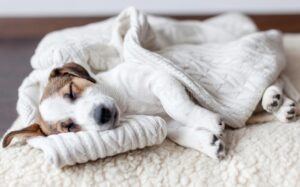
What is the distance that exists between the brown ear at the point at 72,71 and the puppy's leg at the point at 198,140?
0.31 m

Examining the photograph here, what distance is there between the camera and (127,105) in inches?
57.4

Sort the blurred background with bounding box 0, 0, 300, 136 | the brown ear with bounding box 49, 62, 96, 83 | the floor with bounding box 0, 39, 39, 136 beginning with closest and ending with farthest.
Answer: the brown ear with bounding box 49, 62, 96, 83 → the floor with bounding box 0, 39, 39, 136 → the blurred background with bounding box 0, 0, 300, 136

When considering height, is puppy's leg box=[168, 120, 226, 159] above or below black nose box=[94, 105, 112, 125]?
below

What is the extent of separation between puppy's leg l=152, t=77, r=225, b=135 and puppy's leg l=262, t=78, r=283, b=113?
219 mm

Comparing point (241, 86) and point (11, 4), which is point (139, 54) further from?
point (11, 4)

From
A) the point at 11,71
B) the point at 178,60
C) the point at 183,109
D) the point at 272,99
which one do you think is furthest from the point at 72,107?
the point at 11,71

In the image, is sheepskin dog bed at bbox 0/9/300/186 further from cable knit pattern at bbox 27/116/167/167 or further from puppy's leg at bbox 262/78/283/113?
puppy's leg at bbox 262/78/283/113

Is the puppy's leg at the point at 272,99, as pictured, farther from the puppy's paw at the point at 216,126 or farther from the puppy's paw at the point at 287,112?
the puppy's paw at the point at 216,126

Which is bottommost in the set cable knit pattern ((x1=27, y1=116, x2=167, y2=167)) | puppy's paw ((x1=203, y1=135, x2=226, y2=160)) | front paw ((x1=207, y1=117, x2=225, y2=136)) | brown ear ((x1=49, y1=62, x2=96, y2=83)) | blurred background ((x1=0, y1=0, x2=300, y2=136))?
blurred background ((x1=0, y1=0, x2=300, y2=136))

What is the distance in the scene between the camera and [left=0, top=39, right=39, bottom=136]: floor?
6.32 feet

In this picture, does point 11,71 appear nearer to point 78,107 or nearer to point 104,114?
point 78,107

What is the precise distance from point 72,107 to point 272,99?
2.11 feet

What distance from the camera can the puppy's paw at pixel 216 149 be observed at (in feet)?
4.14

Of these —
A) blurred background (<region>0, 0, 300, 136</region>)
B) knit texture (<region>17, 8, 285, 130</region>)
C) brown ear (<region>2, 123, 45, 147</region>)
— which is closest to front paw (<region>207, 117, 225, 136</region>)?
knit texture (<region>17, 8, 285, 130</region>)
